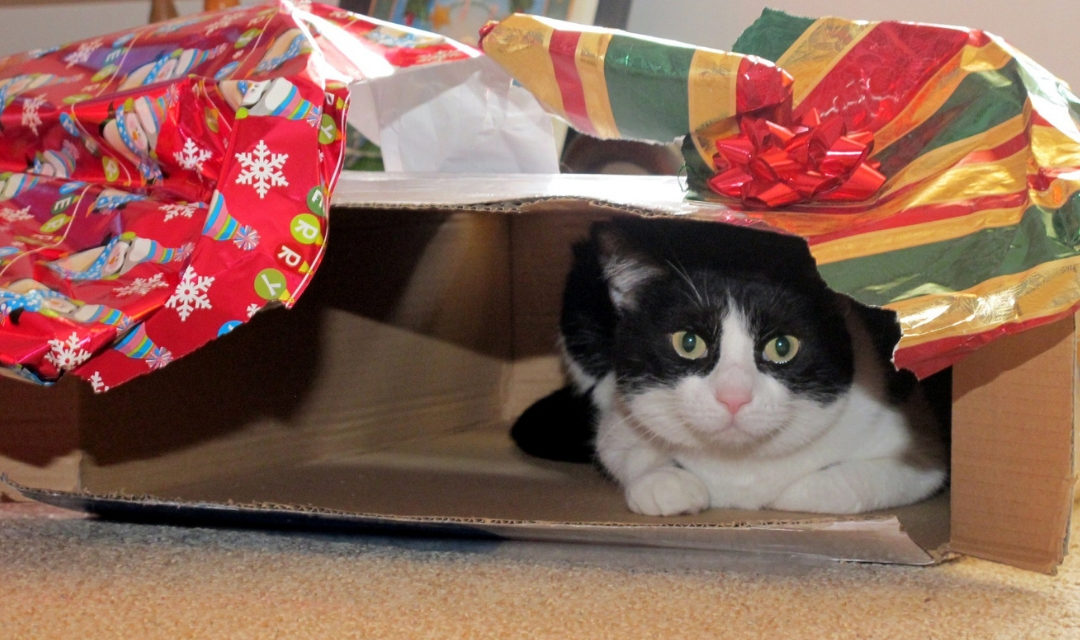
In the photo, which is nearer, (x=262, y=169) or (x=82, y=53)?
(x=262, y=169)

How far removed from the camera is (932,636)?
728 millimetres

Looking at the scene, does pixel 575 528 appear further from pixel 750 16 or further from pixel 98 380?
pixel 750 16

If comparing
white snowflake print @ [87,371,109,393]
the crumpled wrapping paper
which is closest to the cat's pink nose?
the crumpled wrapping paper

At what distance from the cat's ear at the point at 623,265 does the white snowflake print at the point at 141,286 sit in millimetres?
495

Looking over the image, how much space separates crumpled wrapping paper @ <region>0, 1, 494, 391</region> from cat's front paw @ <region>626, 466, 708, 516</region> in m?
0.40

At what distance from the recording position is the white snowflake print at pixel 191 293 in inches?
28.0

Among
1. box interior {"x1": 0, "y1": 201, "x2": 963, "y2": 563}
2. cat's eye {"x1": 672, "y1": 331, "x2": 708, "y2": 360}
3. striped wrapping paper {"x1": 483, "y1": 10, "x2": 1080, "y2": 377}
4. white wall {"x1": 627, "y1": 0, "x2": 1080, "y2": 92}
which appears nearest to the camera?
striped wrapping paper {"x1": 483, "y1": 10, "x2": 1080, "y2": 377}

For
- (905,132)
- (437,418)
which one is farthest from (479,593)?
(437,418)

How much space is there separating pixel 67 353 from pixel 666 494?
528 mm

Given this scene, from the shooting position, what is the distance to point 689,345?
3.35 feet

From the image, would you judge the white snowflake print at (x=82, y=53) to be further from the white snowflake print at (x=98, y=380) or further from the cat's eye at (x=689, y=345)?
the cat's eye at (x=689, y=345)

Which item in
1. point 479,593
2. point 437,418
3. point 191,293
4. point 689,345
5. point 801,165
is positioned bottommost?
point 437,418

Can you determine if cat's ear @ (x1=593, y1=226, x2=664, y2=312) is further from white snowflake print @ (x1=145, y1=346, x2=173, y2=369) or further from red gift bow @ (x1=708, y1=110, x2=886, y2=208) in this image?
white snowflake print @ (x1=145, y1=346, x2=173, y2=369)

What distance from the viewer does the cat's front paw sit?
0.93 metres
